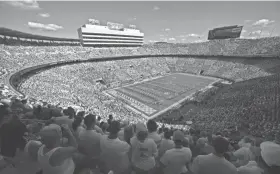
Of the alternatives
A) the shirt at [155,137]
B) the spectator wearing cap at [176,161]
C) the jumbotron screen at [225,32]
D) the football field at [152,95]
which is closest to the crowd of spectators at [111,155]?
the spectator wearing cap at [176,161]

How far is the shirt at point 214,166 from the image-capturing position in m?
2.42

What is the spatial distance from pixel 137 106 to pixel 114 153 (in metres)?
23.6

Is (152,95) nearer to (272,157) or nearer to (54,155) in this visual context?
(272,157)

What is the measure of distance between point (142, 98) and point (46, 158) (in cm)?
2774

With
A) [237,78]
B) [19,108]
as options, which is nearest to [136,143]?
[19,108]

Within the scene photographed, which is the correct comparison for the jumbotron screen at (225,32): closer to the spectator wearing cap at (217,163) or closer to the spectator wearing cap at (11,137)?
the spectator wearing cap at (217,163)

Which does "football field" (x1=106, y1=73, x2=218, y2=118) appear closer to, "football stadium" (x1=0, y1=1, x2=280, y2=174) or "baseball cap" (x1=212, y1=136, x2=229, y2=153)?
"football stadium" (x1=0, y1=1, x2=280, y2=174)

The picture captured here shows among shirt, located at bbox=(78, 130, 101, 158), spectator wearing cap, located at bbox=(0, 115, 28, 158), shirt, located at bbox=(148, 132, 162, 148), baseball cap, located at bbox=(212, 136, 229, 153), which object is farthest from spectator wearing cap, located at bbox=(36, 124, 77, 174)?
baseball cap, located at bbox=(212, 136, 229, 153)

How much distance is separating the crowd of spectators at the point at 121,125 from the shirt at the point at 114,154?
18mm

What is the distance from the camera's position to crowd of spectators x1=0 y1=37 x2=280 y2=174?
8.80 ft

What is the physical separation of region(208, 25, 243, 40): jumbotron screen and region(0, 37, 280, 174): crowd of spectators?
42.0 feet

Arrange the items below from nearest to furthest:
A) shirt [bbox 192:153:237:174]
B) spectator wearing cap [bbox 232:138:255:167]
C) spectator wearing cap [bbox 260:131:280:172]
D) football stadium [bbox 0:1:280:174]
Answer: shirt [bbox 192:153:237:174]
spectator wearing cap [bbox 260:131:280:172]
football stadium [bbox 0:1:280:174]
spectator wearing cap [bbox 232:138:255:167]

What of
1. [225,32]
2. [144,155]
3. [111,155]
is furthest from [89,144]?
[225,32]

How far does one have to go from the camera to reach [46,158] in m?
2.50
